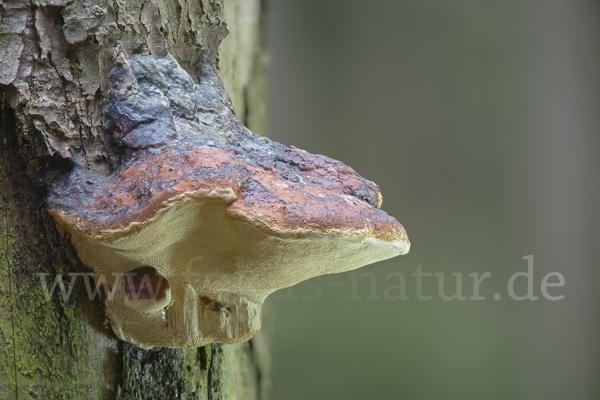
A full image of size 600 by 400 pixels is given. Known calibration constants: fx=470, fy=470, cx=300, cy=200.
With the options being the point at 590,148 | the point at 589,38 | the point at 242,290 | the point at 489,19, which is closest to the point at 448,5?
the point at 489,19

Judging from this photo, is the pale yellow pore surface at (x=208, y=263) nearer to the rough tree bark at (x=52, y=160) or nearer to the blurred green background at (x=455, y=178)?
the rough tree bark at (x=52, y=160)

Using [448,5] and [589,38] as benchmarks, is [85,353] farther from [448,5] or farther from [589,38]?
[589,38]

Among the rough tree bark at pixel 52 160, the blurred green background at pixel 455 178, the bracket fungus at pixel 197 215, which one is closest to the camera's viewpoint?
the bracket fungus at pixel 197 215

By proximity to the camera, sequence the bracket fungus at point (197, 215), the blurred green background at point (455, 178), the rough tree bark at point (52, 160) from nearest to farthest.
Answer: the bracket fungus at point (197, 215), the rough tree bark at point (52, 160), the blurred green background at point (455, 178)

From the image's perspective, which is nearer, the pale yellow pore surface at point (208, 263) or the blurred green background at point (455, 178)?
the pale yellow pore surface at point (208, 263)

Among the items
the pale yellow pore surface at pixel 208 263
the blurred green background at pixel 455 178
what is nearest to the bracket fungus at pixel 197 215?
the pale yellow pore surface at pixel 208 263

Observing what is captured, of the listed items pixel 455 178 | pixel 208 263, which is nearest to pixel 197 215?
pixel 208 263
